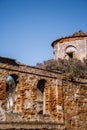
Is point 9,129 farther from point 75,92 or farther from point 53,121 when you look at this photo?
point 75,92

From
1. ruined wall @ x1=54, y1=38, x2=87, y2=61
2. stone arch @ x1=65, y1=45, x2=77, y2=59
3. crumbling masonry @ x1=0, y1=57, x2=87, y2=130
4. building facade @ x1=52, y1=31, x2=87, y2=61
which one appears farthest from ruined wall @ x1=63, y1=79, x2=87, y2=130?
stone arch @ x1=65, y1=45, x2=77, y2=59

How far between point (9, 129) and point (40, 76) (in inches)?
124

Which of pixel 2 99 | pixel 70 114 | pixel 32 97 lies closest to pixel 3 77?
pixel 2 99

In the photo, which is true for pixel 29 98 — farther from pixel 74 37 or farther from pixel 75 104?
pixel 74 37

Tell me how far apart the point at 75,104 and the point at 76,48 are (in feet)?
29.7

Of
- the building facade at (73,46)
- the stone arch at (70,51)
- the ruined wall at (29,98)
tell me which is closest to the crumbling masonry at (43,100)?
the ruined wall at (29,98)

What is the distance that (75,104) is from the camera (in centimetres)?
1424

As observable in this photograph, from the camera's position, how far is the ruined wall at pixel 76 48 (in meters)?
22.1

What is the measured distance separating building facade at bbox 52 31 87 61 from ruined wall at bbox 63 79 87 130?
748cm

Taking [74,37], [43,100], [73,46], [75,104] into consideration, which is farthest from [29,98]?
[74,37]

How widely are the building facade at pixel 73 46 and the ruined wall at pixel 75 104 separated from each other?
7.48m

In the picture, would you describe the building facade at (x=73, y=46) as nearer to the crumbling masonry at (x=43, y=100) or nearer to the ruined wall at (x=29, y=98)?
the crumbling masonry at (x=43, y=100)

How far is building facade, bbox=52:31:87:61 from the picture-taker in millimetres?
22219

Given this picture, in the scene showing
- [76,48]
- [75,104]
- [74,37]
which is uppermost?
[74,37]
